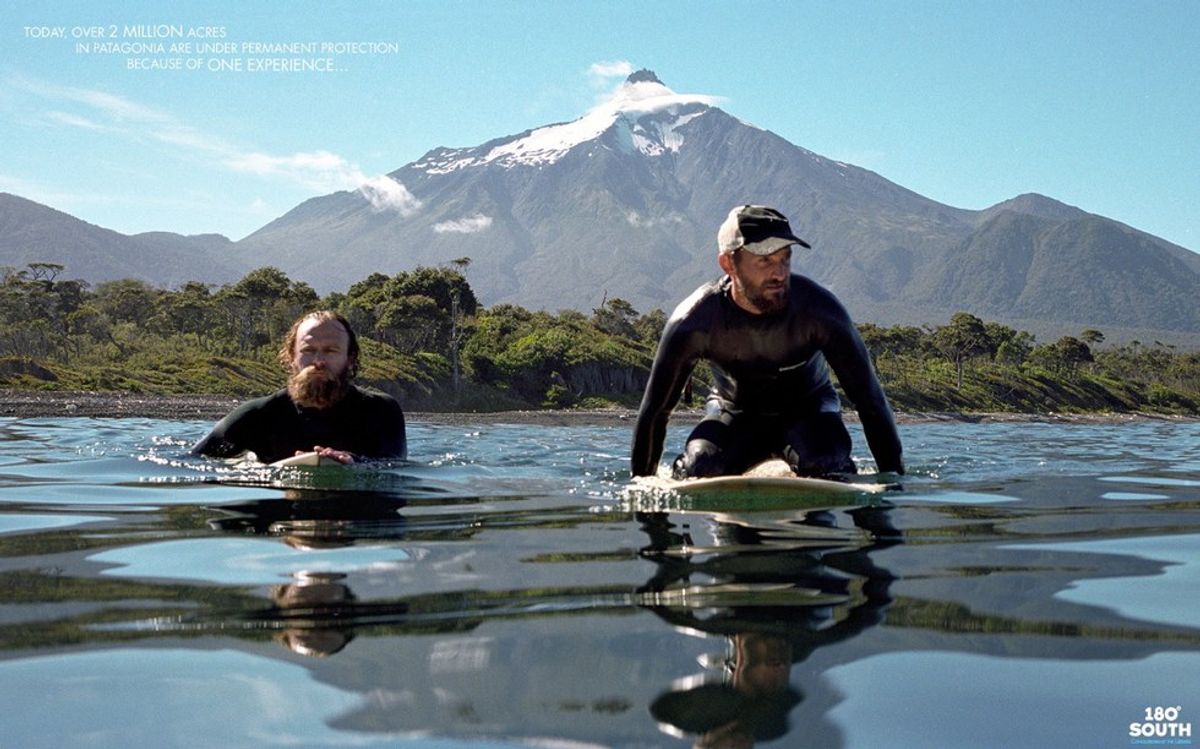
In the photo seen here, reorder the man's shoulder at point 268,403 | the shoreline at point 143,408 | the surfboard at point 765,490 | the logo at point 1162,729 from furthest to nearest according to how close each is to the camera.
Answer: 1. the shoreline at point 143,408
2. the man's shoulder at point 268,403
3. the surfboard at point 765,490
4. the logo at point 1162,729

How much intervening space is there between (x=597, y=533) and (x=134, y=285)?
78494mm

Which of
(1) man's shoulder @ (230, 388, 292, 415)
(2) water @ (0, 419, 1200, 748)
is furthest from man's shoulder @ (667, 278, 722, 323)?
(1) man's shoulder @ (230, 388, 292, 415)

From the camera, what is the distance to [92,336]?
187 feet

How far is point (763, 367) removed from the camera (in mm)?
7102

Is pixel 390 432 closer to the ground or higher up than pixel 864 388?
closer to the ground

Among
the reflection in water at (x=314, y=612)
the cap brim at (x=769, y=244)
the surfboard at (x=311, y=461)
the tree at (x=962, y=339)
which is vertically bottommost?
the reflection in water at (x=314, y=612)

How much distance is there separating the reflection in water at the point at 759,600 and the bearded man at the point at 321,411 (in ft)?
11.2

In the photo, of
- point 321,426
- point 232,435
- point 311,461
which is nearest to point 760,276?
point 311,461

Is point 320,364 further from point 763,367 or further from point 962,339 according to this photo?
point 962,339

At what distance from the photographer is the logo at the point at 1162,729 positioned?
211 cm

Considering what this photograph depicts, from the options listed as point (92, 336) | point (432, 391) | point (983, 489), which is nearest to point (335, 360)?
point (983, 489)

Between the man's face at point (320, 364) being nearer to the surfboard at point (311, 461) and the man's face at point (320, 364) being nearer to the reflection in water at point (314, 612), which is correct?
the surfboard at point (311, 461)

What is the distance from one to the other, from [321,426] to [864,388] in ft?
12.3

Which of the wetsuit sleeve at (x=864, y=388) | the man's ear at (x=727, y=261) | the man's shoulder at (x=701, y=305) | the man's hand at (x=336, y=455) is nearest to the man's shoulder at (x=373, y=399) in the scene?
the man's hand at (x=336, y=455)
